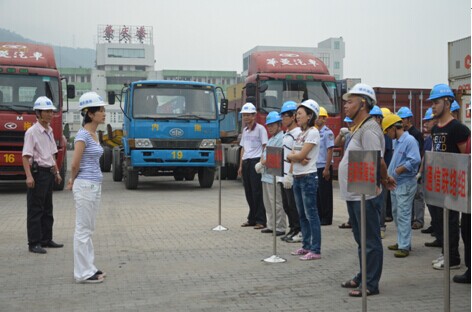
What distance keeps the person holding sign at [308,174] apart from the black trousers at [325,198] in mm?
2761

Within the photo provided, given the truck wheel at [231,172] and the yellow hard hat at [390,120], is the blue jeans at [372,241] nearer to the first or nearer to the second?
the yellow hard hat at [390,120]

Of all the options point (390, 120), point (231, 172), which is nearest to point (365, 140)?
point (390, 120)

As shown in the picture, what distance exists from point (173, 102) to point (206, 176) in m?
2.67

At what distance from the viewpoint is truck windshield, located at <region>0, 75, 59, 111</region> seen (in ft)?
52.0

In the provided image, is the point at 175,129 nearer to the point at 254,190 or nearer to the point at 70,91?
the point at 70,91

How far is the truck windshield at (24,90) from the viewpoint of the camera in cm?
1586

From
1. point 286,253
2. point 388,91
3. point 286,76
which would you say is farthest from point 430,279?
point 388,91

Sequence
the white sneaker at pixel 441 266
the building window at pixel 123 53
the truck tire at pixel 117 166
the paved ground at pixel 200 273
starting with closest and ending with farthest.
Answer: the paved ground at pixel 200 273
the white sneaker at pixel 441 266
the truck tire at pixel 117 166
the building window at pixel 123 53

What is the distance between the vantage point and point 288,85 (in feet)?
56.2

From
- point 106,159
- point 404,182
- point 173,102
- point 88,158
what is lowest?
point 106,159

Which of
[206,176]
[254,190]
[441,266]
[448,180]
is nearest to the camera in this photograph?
[448,180]

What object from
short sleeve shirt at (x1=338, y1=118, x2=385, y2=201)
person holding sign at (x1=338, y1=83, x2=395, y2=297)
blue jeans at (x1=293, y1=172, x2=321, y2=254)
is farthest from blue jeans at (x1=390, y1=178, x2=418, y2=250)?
short sleeve shirt at (x1=338, y1=118, x2=385, y2=201)

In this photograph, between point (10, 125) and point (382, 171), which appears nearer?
point (382, 171)

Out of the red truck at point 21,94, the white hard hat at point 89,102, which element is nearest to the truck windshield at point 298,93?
the red truck at point 21,94
